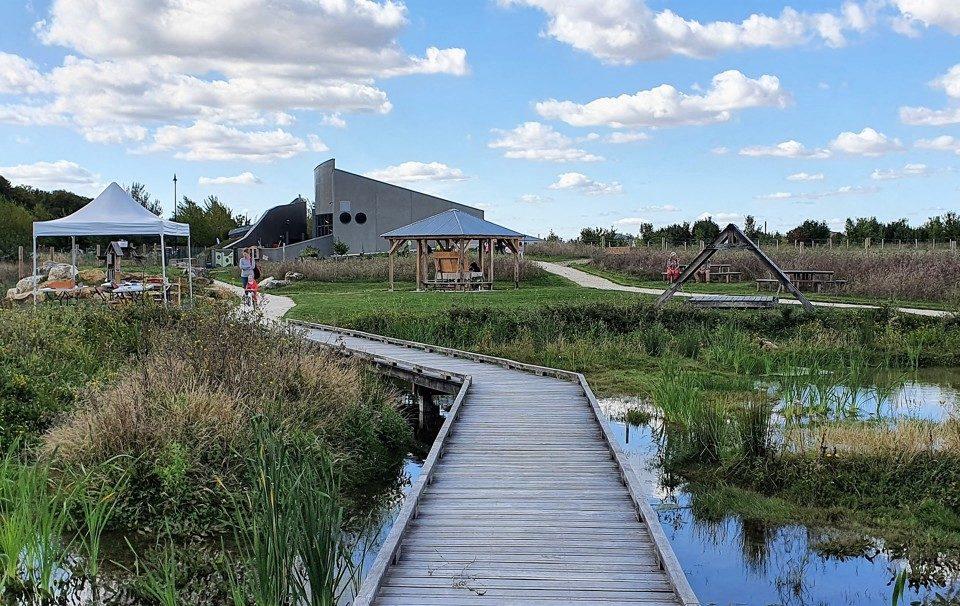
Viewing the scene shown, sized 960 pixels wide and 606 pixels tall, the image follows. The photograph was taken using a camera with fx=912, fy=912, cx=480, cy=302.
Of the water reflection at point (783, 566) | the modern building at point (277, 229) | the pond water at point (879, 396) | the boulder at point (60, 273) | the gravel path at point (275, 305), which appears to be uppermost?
the modern building at point (277, 229)

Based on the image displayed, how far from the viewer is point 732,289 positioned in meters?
27.1

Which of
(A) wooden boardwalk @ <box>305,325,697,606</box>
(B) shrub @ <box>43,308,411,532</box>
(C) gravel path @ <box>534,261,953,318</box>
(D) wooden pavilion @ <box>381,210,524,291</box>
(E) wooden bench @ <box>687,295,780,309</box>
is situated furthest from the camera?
(D) wooden pavilion @ <box>381,210,524,291</box>

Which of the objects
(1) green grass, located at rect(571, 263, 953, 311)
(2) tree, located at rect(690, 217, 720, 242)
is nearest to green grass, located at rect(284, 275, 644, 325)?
(1) green grass, located at rect(571, 263, 953, 311)

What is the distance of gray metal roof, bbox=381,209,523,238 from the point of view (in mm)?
28234

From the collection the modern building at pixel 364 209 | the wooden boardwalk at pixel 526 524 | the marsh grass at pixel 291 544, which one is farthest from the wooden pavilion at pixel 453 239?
the marsh grass at pixel 291 544

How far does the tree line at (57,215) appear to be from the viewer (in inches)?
1770

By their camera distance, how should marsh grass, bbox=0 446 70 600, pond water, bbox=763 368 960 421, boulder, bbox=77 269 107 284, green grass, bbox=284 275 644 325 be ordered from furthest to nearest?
boulder, bbox=77 269 107 284
green grass, bbox=284 275 644 325
pond water, bbox=763 368 960 421
marsh grass, bbox=0 446 70 600

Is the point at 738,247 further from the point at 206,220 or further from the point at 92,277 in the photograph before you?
the point at 206,220

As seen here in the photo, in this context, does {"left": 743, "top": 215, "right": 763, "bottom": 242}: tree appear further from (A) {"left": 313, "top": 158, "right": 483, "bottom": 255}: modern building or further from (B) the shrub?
(B) the shrub

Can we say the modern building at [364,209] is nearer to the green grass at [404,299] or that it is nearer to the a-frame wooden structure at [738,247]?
the green grass at [404,299]

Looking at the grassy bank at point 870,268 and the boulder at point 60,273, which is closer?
the grassy bank at point 870,268

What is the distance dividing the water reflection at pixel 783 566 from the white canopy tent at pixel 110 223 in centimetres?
1311

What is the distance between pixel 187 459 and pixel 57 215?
6488cm

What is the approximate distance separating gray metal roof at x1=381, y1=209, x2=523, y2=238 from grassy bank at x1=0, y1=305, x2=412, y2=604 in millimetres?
15257
